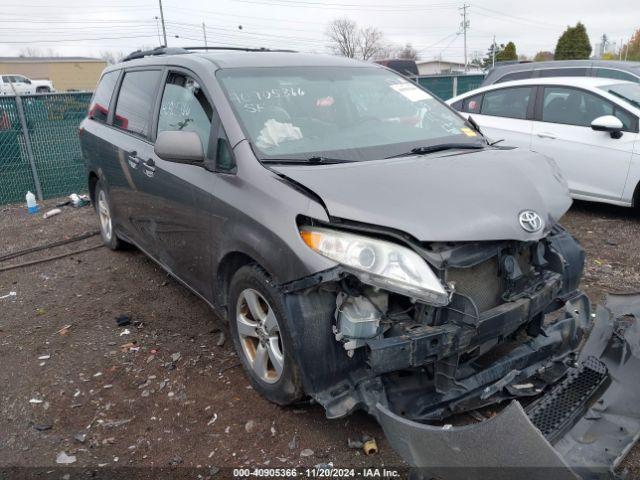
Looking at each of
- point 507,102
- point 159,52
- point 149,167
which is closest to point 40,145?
point 159,52

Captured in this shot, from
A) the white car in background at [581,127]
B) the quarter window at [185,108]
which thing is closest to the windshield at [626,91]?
the white car in background at [581,127]

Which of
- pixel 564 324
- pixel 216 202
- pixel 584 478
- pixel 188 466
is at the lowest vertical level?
pixel 188 466

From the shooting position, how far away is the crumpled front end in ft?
7.48

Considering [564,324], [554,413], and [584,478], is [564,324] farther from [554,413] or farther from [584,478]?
[584,478]

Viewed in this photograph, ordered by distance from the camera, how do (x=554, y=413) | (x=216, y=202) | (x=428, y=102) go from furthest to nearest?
(x=428, y=102) → (x=216, y=202) → (x=554, y=413)

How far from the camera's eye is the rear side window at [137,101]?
415 centimetres

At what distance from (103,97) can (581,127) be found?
5.28 m

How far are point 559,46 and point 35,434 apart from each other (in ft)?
153

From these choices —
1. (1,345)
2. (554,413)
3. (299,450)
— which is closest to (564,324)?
(554,413)

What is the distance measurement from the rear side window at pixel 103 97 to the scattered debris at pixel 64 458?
3.33m

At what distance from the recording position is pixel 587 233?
19.1 feet

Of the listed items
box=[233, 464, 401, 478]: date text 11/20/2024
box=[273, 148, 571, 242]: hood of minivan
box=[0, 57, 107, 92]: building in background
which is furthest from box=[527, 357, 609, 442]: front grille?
box=[0, 57, 107, 92]: building in background

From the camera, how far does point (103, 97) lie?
5.38 m

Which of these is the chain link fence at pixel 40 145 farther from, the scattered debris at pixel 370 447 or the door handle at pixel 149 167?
the scattered debris at pixel 370 447
